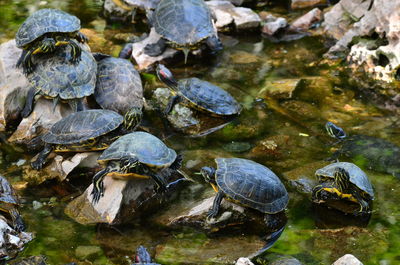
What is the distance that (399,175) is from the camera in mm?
6684

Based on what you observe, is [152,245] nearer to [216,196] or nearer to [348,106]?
[216,196]

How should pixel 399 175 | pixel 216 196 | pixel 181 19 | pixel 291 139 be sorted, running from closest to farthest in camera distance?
1. pixel 216 196
2. pixel 399 175
3. pixel 291 139
4. pixel 181 19

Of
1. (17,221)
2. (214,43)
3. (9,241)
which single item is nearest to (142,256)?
(9,241)

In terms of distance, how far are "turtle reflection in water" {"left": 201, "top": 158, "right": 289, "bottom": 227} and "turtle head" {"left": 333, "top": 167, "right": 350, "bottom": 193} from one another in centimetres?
57

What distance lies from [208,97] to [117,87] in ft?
4.38

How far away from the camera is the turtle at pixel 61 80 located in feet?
24.5

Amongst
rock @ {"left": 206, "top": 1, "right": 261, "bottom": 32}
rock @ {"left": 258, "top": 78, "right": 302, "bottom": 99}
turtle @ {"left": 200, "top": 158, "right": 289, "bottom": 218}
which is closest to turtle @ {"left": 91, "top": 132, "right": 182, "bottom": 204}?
turtle @ {"left": 200, "top": 158, "right": 289, "bottom": 218}

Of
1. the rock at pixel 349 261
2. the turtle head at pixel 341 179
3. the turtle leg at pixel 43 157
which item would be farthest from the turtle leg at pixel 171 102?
the rock at pixel 349 261

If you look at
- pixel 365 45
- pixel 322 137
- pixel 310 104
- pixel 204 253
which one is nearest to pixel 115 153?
pixel 204 253

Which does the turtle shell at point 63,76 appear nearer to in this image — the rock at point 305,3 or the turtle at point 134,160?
the turtle at point 134,160

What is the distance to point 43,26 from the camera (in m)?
7.65

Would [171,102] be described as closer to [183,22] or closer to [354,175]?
[183,22]

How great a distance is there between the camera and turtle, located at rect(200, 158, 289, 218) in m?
5.66

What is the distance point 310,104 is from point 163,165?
3367 millimetres
